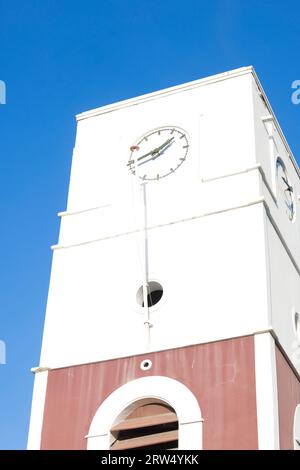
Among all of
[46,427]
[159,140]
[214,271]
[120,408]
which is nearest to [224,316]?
[214,271]

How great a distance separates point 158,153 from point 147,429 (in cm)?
756

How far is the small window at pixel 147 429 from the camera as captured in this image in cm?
2053

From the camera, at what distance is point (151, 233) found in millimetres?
23922

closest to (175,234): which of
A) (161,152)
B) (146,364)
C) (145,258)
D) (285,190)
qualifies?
(145,258)

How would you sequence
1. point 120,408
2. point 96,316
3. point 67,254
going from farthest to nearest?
1. point 67,254
2. point 96,316
3. point 120,408

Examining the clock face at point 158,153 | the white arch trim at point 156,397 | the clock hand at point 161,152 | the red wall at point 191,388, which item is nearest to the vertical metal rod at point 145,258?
the clock face at point 158,153

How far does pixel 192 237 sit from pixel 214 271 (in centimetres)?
119

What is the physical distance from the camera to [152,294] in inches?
912

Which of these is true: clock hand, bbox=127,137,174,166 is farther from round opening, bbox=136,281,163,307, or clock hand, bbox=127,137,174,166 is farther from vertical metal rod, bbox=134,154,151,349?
round opening, bbox=136,281,163,307

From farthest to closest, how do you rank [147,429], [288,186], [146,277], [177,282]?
[288,186], [146,277], [177,282], [147,429]

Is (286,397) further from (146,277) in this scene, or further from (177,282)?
(146,277)

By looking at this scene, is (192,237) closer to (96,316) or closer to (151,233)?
(151,233)
